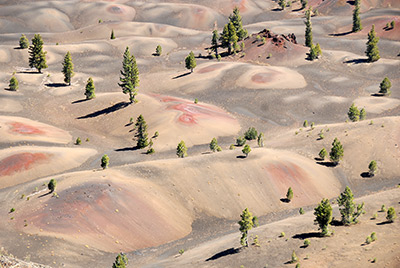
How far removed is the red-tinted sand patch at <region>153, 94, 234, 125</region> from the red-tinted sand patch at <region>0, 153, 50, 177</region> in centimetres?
2885

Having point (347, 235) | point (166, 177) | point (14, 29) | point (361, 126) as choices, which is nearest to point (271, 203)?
point (166, 177)

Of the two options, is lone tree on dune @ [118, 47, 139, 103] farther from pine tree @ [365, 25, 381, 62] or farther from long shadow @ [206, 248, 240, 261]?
pine tree @ [365, 25, 381, 62]

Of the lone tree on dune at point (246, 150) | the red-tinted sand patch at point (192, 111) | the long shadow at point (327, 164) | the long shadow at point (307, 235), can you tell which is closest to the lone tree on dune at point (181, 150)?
the lone tree on dune at point (246, 150)

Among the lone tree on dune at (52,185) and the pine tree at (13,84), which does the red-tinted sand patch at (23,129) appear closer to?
the pine tree at (13,84)

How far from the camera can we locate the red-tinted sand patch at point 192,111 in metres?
102

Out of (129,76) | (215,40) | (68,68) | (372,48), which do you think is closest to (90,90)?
(68,68)

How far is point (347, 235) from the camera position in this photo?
49.5m

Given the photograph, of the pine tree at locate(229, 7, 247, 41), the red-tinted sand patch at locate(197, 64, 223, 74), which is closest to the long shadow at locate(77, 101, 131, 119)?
the red-tinted sand patch at locate(197, 64, 223, 74)

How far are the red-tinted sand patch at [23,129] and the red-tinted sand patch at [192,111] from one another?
85.5 feet

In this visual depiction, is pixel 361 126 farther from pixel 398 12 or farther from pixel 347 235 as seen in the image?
pixel 398 12

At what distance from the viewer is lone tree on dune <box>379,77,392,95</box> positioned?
11850cm

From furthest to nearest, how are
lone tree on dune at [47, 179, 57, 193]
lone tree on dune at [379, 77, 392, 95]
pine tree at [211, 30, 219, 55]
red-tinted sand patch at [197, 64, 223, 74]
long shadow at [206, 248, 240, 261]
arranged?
1. pine tree at [211, 30, 219, 55]
2. red-tinted sand patch at [197, 64, 223, 74]
3. lone tree on dune at [379, 77, 392, 95]
4. lone tree on dune at [47, 179, 57, 193]
5. long shadow at [206, 248, 240, 261]

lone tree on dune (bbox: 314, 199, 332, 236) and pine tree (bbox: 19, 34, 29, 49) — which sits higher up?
pine tree (bbox: 19, 34, 29, 49)

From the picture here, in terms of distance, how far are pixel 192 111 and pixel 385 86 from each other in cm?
4597
